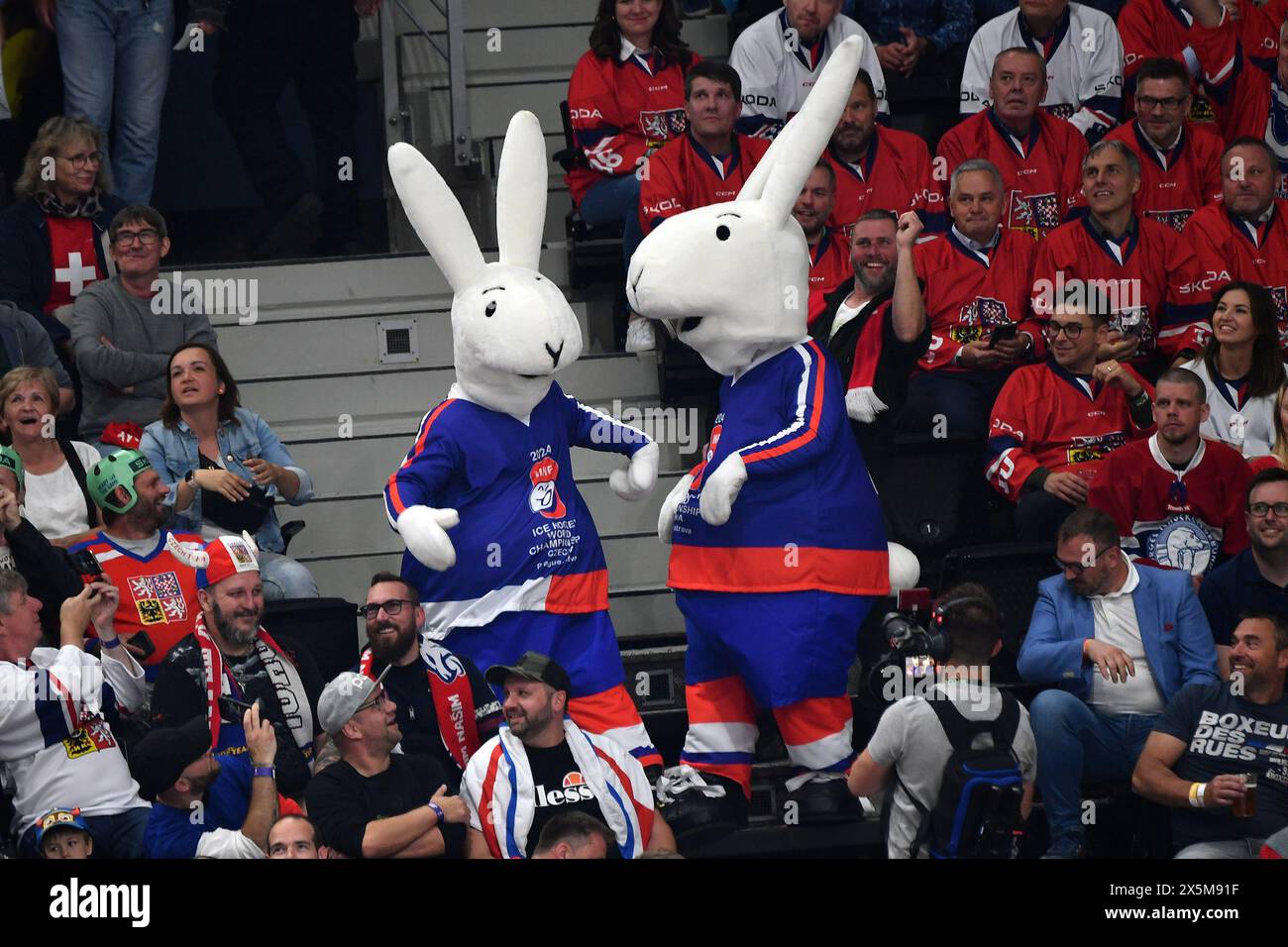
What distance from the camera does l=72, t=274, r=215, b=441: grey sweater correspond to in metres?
6.36

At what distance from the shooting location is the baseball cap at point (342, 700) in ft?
16.8

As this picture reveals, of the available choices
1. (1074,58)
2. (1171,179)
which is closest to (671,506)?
(1171,179)

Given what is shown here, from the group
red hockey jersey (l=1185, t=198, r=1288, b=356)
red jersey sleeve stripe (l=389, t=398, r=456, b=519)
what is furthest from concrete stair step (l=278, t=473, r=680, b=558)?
red hockey jersey (l=1185, t=198, r=1288, b=356)

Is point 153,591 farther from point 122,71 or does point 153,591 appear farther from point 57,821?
point 122,71

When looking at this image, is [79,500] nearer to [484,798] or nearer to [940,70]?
[484,798]

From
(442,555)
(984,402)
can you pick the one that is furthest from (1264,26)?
(442,555)

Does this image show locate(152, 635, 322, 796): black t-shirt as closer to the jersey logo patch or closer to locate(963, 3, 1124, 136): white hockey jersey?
the jersey logo patch

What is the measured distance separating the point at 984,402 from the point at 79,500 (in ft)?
8.54

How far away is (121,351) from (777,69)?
7.70ft

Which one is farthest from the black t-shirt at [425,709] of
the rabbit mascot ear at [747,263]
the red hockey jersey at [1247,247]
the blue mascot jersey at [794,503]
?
the red hockey jersey at [1247,247]

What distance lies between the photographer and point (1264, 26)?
765 cm

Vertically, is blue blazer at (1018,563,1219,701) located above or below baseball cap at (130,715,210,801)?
above

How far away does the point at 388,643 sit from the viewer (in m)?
5.40

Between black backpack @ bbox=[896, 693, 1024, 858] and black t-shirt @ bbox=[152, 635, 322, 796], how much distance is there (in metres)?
1.48
